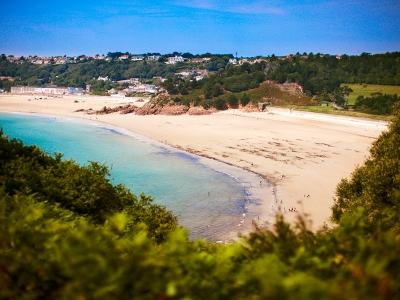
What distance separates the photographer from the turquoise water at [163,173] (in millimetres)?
29469

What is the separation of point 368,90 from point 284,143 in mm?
60667

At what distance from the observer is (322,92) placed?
370 ft

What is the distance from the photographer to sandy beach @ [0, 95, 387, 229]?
3606 cm

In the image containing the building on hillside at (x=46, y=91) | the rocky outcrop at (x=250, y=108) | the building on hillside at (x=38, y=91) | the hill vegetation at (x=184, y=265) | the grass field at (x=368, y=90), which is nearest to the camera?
the hill vegetation at (x=184, y=265)

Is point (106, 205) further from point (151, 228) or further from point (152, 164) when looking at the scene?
point (152, 164)

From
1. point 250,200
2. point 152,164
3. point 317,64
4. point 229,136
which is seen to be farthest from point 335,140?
point 317,64

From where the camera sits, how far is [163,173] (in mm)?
43594

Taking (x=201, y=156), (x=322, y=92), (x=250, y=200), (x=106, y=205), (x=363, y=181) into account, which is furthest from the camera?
(x=322, y=92)

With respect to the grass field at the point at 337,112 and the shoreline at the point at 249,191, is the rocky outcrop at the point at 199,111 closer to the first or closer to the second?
the grass field at the point at 337,112

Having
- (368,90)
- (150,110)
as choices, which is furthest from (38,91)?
(368,90)

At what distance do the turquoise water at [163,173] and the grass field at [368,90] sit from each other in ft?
198

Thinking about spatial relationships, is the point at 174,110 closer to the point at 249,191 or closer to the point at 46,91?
the point at 249,191

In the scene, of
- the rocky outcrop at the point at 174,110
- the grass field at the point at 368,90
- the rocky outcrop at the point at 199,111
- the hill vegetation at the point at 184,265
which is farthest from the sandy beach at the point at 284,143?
the grass field at the point at 368,90

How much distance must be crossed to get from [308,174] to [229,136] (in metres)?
24.7
